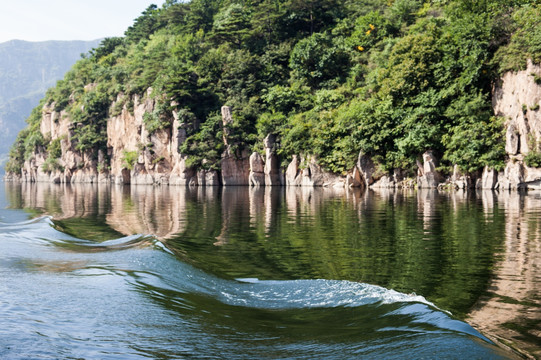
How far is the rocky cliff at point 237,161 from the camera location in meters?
32.5

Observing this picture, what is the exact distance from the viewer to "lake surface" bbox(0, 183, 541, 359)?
4.36m

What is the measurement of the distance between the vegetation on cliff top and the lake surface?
25.4 metres

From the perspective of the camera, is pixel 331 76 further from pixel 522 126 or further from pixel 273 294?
pixel 273 294

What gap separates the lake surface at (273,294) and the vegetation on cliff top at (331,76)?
2537cm

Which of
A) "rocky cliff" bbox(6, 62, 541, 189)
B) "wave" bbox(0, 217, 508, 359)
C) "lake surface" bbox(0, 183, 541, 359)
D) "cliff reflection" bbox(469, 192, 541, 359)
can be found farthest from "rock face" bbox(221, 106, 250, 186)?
"wave" bbox(0, 217, 508, 359)

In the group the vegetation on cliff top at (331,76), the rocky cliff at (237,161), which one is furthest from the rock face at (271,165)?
the vegetation on cliff top at (331,76)

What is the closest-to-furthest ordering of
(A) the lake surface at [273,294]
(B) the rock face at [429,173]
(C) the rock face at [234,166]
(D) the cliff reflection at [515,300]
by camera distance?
(A) the lake surface at [273,294], (D) the cliff reflection at [515,300], (B) the rock face at [429,173], (C) the rock face at [234,166]

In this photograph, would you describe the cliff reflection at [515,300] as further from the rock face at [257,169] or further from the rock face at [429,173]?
the rock face at [257,169]

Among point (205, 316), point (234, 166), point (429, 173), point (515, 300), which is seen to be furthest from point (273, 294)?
point (234, 166)

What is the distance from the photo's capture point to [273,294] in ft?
22.2

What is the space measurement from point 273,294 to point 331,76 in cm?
4787

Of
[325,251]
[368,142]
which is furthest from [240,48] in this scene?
[325,251]

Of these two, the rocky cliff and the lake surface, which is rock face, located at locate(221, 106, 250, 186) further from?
the lake surface

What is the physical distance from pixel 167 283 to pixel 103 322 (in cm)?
193
